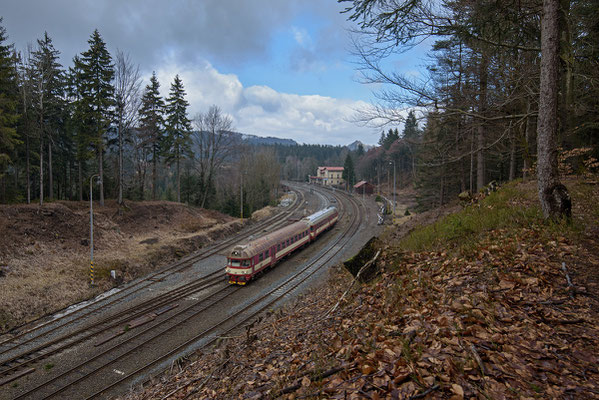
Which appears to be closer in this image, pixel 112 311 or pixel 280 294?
pixel 112 311

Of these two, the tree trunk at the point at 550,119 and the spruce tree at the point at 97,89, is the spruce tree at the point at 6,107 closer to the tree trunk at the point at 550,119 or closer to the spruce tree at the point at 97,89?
the spruce tree at the point at 97,89

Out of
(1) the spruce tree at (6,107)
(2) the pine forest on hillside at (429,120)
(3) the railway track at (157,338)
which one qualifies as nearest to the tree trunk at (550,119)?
(2) the pine forest on hillside at (429,120)

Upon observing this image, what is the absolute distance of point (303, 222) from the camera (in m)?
29.9

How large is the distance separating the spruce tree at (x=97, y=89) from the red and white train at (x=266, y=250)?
1867cm

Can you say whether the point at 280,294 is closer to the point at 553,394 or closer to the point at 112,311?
the point at 112,311

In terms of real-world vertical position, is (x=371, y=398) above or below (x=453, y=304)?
below

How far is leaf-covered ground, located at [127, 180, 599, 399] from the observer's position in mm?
3758

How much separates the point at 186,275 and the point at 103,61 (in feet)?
77.6

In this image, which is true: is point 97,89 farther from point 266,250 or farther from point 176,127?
point 266,250

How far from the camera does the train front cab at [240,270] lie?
760 inches

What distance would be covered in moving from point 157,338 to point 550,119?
1599 centimetres

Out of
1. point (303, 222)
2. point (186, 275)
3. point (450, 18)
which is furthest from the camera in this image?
point (303, 222)

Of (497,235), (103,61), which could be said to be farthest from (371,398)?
(103,61)

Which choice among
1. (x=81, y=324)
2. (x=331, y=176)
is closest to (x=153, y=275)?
(x=81, y=324)
